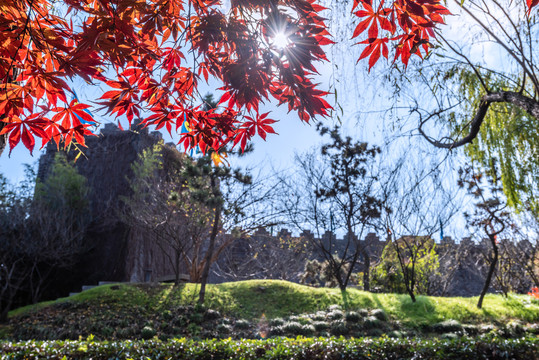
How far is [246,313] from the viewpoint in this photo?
33.1 ft

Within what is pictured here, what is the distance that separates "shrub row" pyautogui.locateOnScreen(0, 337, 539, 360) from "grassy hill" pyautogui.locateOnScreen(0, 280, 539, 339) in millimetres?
3263

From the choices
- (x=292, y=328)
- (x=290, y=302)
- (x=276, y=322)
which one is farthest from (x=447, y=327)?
(x=290, y=302)

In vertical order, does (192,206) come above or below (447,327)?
above

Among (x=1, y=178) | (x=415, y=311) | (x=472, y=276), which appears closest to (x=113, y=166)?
(x=1, y=178)

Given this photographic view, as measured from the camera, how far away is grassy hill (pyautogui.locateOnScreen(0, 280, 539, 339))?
8.48 metres

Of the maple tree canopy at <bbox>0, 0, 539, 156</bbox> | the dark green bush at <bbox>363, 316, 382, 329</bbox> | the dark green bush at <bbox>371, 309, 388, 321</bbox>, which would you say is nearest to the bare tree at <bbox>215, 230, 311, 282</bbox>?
the dark green bush at <bbox>371, 309, 388, 321</bbox>

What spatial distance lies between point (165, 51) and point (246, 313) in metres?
8.76

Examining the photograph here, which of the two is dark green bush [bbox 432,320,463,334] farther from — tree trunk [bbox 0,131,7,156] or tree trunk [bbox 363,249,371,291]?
tree trunk [bbox 0,131,7,156]

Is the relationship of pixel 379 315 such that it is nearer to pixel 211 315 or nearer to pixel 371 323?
pixel 371 323

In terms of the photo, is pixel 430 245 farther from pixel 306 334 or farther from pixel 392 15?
pixel 392 15

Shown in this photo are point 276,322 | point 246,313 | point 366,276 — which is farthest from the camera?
point 366,276

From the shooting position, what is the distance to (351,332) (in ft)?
27.8

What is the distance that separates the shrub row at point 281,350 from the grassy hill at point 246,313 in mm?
3263

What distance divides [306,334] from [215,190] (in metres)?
4.67
